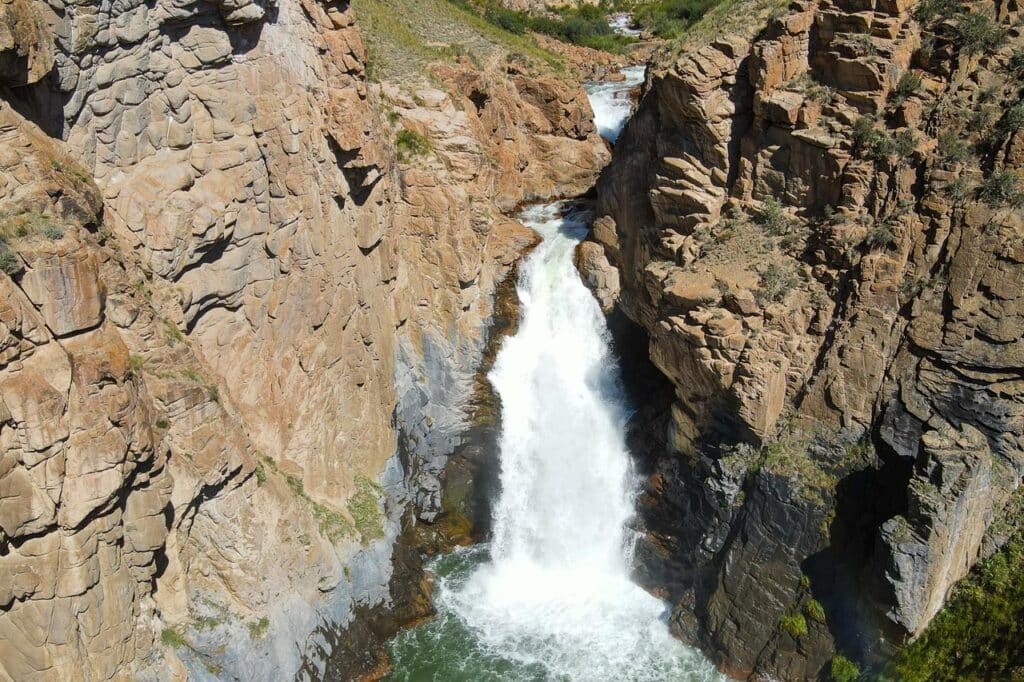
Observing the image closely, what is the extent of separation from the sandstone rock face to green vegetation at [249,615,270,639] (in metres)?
10.9

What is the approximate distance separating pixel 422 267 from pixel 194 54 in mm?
9532

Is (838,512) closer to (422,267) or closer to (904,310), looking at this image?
(904,310)

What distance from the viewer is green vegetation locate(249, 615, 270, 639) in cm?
1831

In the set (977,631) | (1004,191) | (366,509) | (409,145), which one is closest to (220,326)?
(366,509)

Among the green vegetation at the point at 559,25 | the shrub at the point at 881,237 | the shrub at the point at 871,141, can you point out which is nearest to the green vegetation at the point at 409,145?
the shrub at the point at 871,141

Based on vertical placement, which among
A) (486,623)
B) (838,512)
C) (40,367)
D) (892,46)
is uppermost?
(892,46)

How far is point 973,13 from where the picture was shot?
18.4 meters

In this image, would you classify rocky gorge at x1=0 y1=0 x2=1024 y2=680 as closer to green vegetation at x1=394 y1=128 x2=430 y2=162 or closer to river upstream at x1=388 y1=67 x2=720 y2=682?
green vegetation at x1=394 y1=128 x2=430 y2=162

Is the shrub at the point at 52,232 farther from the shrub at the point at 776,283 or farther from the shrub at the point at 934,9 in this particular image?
the shrub at the point at 934,9

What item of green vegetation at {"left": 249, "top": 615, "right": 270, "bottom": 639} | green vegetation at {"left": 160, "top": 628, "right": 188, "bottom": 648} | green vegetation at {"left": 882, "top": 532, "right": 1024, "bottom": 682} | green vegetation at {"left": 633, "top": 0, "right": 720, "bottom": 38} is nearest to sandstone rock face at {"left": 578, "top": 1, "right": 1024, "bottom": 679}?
green vegetation at {"left": 882, "top": 532, "right": 1024, "bottom": 682}

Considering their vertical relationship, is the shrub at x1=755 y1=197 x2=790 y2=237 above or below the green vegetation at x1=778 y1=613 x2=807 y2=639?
above

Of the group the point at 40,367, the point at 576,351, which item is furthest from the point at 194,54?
the point at 576,351

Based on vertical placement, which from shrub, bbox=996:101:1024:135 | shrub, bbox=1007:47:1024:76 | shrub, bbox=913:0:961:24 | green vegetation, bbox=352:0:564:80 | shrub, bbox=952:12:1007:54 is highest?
shrub, bbox=913:0:961:24

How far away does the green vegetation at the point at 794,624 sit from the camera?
19.5 metres
